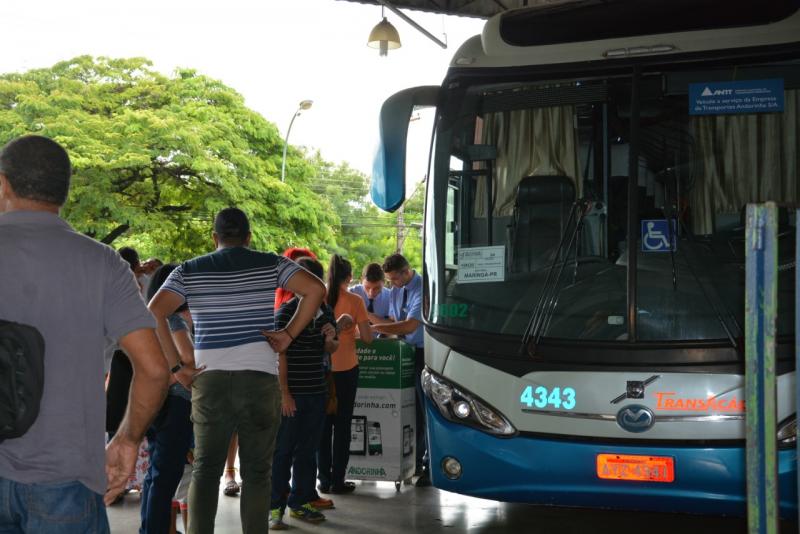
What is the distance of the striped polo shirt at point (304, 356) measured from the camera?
6.97 metres

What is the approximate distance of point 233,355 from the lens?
550cm

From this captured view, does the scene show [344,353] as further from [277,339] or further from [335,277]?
[277,339]

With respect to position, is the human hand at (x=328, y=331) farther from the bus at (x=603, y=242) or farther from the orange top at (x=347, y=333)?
the bus at (x=603, y=242)

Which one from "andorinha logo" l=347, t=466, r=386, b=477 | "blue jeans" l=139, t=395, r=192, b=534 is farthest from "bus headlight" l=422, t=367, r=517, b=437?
"andorinha logo" l=347, t=466, r=386, b=477

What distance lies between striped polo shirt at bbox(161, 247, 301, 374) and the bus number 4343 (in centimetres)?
139

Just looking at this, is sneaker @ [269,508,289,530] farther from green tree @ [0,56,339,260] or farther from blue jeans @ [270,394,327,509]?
green tree @ [0,56,339,260]

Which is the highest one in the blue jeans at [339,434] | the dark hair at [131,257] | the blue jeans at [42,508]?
the dark hair at [131,257]

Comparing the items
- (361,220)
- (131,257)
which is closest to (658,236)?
(131,257)

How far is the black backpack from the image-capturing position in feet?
9.59

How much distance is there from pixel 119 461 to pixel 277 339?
2.32 meters

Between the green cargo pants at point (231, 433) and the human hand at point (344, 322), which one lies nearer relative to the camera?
the green cargo pants at point (231, 433)

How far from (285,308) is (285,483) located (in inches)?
48.5

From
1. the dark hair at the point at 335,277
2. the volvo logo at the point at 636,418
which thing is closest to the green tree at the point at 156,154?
the dark hair at the point at 335,277

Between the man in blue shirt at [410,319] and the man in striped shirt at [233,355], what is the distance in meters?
3.07
